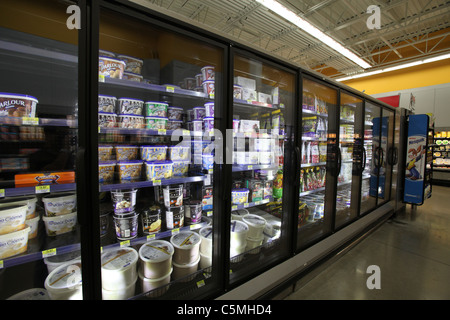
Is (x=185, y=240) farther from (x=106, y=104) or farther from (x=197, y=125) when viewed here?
(x=106, y=104)

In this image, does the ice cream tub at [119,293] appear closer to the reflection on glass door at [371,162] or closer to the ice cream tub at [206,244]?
the ice cream tub at [206,244]

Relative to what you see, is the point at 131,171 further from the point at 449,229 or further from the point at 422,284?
the point at 449,229

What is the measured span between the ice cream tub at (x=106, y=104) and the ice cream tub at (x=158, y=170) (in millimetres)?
461

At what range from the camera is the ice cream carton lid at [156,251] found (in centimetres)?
149

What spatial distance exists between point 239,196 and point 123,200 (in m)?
1.06

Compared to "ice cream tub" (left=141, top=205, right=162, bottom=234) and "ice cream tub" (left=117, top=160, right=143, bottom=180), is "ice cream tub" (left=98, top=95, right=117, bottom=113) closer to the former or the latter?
"ice cream tub" (left=117, top=160, right=143, bottom=180)

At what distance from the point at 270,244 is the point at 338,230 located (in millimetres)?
1084

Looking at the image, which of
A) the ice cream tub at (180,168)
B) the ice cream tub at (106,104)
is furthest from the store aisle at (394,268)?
the ice cream tub at (106,104)

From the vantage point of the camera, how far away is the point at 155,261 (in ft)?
4.76

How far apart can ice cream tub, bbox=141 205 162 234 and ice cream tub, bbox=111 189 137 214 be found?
12 cm

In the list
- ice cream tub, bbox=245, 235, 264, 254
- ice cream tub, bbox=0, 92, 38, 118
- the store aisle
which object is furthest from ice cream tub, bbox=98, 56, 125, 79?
the store aisle

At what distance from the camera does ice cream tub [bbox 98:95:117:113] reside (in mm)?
1401

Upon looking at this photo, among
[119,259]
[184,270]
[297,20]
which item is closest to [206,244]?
[184,270]
